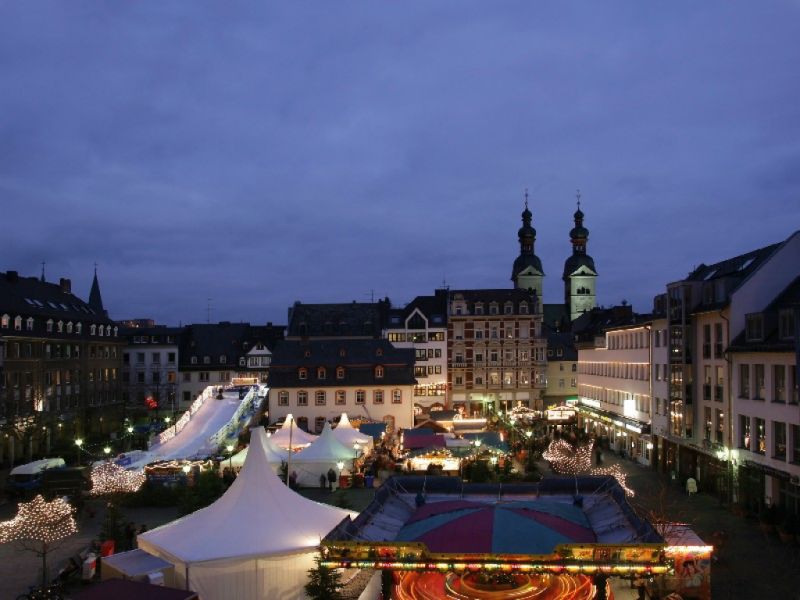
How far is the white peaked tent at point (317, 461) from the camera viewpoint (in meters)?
34.8

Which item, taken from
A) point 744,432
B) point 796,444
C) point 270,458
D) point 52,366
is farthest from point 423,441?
point 52,366

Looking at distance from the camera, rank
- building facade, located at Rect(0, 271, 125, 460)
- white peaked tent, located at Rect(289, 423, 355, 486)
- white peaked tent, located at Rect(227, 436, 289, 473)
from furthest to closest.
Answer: building facade, located at Rect(0, 271, 125, 460) < white peaked tent, located at Rect(289, 423, 355, 486) < white peaked tent, located at Rect(227, 436, 289, 473)

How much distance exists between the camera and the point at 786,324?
2570 cm

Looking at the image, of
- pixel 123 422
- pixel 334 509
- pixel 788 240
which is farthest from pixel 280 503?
pixel 123 422

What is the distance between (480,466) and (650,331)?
1291cm

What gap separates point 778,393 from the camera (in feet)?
86.2

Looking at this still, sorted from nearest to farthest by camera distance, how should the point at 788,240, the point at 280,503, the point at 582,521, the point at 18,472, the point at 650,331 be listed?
the point at 582,521 < the point at 280,503 < the point at 788,240 < the point at 18,472 < the point at 650,331

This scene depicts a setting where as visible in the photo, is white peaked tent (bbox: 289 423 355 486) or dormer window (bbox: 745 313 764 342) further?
white peaked tent (bbox: 289 423 355 486)

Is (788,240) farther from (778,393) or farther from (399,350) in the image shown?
(399,350)

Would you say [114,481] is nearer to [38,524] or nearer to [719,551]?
[38,524]

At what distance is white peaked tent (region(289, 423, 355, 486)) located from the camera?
34844 millimetres

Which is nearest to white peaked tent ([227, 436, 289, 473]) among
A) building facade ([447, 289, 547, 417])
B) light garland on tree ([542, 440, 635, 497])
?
light garland on tree ([542, 440, 635, 497])

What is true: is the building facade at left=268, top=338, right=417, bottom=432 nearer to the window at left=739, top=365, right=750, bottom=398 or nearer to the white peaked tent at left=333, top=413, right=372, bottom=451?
the white peaked tent at left=333, top=413, right=372, bottom=451

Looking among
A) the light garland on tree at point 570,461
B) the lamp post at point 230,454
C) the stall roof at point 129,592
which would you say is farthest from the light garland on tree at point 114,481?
the light garland on tree at point 570,461
